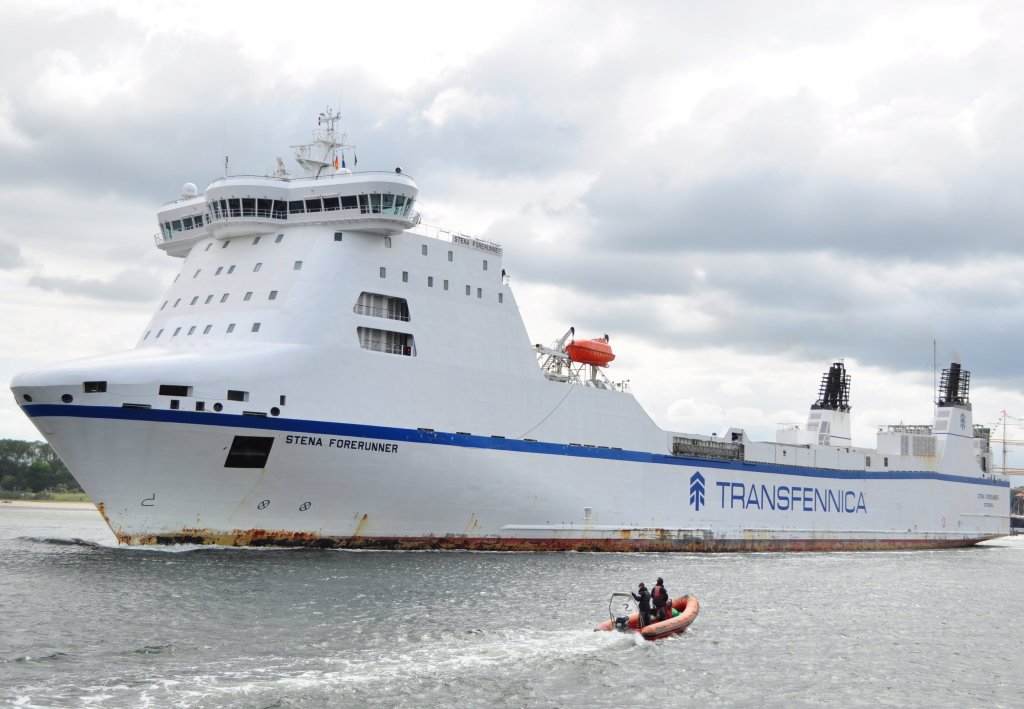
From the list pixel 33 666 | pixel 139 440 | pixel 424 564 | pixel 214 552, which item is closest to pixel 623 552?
pixel 424 564

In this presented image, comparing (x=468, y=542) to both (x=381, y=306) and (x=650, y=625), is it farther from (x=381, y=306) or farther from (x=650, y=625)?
(x=650, y=625)

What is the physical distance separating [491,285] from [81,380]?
50.1 feet

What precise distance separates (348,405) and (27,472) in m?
96.3

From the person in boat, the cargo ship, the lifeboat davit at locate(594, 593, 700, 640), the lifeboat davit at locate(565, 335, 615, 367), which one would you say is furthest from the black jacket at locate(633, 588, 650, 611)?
the lifeboat davit at locate(565, 335, 615, 367)

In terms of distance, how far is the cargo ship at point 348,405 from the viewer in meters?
28.2

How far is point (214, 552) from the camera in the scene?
28547mm

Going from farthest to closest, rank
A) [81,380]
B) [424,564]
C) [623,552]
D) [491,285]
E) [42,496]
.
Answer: [42,496] → [623,552] → [491,285] → [424,564] → [81,380]

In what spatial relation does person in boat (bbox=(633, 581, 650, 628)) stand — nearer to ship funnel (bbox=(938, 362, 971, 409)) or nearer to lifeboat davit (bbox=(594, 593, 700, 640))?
lifeboat davit (bbox=(594, 593, 700, 640))

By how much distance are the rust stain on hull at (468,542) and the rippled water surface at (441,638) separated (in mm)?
432

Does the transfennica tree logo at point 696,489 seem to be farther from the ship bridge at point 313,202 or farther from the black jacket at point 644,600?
the black jacket at point 644,600

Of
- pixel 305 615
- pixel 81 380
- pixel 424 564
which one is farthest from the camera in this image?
pixel 424 564

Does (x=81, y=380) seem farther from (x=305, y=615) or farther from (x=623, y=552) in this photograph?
(x=623, y=552)

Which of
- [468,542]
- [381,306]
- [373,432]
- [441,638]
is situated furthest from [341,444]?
[441,638]

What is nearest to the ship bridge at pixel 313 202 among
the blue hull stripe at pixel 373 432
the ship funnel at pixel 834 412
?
the blue hull stripe at pixel 373 432
